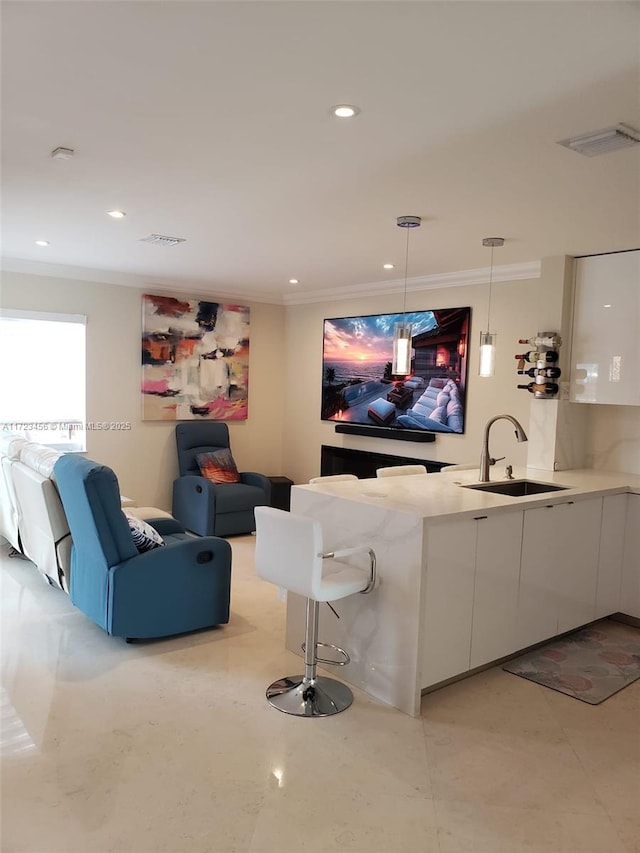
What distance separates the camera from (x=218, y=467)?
668 centimetres

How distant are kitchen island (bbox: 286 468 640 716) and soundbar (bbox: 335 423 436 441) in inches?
68.9

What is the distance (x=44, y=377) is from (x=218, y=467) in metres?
1.88

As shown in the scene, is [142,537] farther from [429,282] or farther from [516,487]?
[429,282]

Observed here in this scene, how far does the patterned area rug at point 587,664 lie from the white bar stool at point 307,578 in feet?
3.59

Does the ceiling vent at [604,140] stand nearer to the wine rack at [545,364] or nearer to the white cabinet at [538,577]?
the white cabinet at [538,577]

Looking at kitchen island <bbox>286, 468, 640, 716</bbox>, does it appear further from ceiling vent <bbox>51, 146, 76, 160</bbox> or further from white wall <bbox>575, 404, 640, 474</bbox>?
ceiling vent <bbox>51, 146, 76, 160</bbox>

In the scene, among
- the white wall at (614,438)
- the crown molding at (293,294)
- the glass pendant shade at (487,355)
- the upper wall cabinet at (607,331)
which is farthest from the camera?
the crown molding at (293,294)

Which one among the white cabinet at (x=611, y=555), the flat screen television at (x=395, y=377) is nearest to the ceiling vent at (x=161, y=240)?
the flat screen television at (x=395, y=377)

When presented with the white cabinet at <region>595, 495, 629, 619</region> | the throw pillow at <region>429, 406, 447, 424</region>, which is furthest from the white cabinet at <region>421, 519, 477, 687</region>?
the throw pillow at <region>429, 406, 447, 424</region>

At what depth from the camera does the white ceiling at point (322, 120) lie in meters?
1.79

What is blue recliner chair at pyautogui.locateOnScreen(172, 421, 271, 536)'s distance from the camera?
6.10m

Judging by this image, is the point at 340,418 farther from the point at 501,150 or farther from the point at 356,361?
the point at 501,150

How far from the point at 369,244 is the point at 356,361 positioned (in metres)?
2.19

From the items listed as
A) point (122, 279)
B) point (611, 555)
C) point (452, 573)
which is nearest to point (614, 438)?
point (611, 555)
